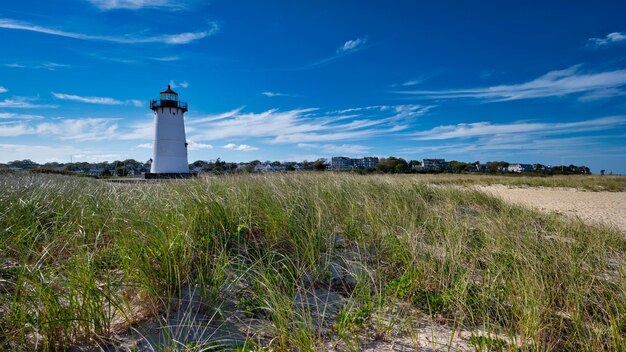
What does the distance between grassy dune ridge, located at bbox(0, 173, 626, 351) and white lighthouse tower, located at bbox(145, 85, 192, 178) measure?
23.2 meters

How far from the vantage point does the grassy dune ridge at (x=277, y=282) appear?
180 centimetres

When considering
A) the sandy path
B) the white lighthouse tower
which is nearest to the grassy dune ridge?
the sandy path

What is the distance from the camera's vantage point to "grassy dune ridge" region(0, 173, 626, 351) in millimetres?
1797

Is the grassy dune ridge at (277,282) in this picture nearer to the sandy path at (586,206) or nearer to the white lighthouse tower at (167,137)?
the sandy path at (586,206)

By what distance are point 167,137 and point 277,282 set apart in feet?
88.2

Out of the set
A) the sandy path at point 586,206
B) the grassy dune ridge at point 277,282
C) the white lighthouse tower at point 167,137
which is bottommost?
the sandy path at point 586,206

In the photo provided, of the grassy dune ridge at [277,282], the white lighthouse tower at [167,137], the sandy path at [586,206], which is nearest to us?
the grassy dune ridge at [277,282]

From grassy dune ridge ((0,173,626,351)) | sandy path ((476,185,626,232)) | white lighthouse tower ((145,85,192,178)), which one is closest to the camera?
grassy dune ridge ((0,173,626,351))

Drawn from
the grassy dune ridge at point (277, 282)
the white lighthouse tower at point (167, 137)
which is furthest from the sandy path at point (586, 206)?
the white lighthouse tower at point (167, 137)

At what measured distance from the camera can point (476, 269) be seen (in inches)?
117

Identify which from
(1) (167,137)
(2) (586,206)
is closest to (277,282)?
(2) (586,206)

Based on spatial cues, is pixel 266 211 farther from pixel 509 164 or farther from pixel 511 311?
pixel 509 164

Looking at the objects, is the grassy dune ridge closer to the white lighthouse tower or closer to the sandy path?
the sandy path

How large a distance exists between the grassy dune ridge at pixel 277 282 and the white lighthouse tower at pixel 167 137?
23.2 m
